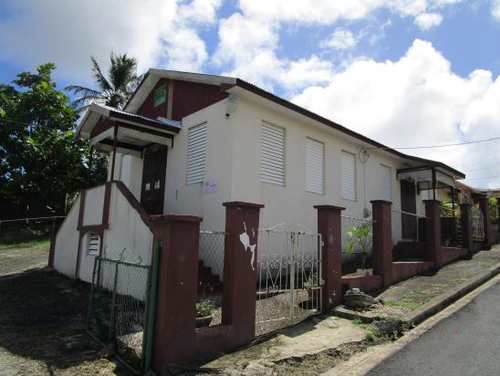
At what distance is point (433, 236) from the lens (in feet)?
32.6

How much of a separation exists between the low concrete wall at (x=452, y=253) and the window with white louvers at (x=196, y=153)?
7086mm

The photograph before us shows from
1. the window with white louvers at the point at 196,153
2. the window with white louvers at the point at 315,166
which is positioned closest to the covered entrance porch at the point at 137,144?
the window with white louvers at the point at 196,153

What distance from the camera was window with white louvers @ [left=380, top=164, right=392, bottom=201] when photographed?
527 inches

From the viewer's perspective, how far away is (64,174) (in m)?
17.9

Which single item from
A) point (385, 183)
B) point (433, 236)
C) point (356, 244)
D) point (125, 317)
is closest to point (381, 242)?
point (356, 244)

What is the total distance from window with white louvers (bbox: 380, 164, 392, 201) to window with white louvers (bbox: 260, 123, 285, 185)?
17.6ft

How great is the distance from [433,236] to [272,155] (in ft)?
15.8

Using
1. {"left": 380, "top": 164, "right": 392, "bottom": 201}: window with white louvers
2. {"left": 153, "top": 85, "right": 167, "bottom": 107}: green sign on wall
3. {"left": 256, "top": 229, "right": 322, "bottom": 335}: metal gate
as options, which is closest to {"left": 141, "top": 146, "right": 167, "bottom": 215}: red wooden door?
{"left": 153, "top": 85, "right": 167, "bottom": 107}: green sign on wall

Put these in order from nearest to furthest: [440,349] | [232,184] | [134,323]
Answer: [440,349]
[134,323]
[232,184]

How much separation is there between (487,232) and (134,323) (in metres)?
12.4

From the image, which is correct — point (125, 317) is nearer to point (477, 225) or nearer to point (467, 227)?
point (467, 227)

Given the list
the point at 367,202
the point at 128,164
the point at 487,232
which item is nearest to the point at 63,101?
the point at 128,164

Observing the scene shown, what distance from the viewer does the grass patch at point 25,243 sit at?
1519cm

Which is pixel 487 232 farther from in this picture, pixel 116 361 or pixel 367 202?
pixel 116 361
